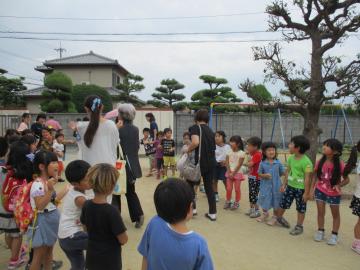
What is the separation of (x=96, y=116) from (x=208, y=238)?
234 cm

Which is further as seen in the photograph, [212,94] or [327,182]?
[212,94]

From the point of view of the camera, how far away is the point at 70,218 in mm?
3018

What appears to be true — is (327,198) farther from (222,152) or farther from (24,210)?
(24,210)

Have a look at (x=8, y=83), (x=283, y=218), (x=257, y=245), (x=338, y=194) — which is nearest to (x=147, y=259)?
(x=257, y=245)

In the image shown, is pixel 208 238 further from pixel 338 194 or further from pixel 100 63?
pixel 100 63

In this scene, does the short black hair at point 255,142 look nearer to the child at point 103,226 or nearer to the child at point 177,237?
the child at point 103,226

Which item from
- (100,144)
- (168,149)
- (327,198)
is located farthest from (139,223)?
(168,149)

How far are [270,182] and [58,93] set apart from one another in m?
18.7

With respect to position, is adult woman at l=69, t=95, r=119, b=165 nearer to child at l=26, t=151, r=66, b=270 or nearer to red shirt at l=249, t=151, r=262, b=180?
child at l=26, t=151, r=66, b=270

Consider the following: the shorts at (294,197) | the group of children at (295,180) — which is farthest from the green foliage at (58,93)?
the shorts at (294,197)

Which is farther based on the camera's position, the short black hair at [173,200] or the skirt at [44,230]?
the skirt at [44,230]

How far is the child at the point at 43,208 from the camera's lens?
3168 mm

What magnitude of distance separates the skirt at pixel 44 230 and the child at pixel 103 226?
2.89ft

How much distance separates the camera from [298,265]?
405cm
